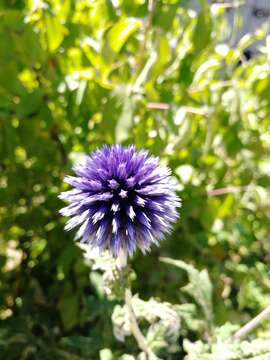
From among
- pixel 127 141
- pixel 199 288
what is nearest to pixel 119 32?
pixel 127 141

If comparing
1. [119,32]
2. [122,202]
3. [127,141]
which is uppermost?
[119,32]

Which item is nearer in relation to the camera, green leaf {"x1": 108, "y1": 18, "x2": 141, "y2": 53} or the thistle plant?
the thistle plant

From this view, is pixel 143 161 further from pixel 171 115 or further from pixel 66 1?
pixel 66 1

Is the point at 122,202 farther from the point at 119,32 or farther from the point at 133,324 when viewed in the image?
the point at 119,32

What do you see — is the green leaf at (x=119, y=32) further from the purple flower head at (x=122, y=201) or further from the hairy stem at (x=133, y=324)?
the hairy stem at (x=133, y=324)

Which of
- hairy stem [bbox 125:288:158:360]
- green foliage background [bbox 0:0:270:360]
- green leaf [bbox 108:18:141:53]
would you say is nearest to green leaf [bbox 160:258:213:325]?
green foliage background [bbox 0:0:270:360]

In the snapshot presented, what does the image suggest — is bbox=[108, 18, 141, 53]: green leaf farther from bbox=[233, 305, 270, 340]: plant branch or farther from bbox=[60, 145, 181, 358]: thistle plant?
bbox=[233, 305, 270, 340]: plant branch

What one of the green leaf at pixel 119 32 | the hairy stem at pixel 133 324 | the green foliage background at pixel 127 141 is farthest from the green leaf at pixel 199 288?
the green leaf at pixel 119 32

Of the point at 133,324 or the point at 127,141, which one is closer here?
the point at 133,324
